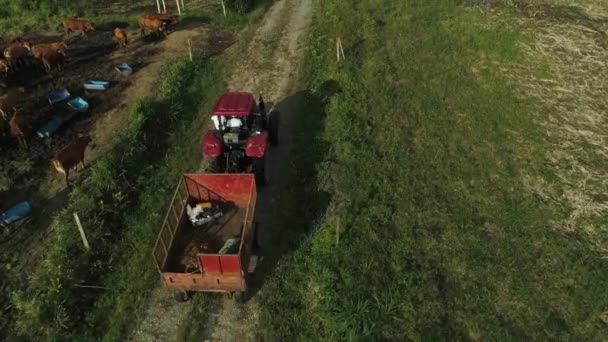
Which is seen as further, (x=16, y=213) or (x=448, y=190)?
(x=448, y=190)

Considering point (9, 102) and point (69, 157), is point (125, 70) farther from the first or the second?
point (69, 157)

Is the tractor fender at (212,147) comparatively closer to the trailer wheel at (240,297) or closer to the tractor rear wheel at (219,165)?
the tractor rear wheel at (219,165)

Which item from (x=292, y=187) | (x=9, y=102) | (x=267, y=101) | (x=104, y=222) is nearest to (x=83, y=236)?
(x=104, y=222)

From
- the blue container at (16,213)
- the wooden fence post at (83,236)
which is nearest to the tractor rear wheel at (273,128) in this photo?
the wooden fence post at (83,236)

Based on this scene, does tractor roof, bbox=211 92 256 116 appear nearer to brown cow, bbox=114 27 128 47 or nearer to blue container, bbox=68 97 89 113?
blue container, bbox=68 97 89 113

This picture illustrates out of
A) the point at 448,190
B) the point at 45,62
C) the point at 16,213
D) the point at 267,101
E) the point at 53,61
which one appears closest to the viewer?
the point at 16,213

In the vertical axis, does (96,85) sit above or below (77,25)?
below

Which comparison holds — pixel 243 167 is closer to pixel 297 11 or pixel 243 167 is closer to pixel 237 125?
pixel 237 125
